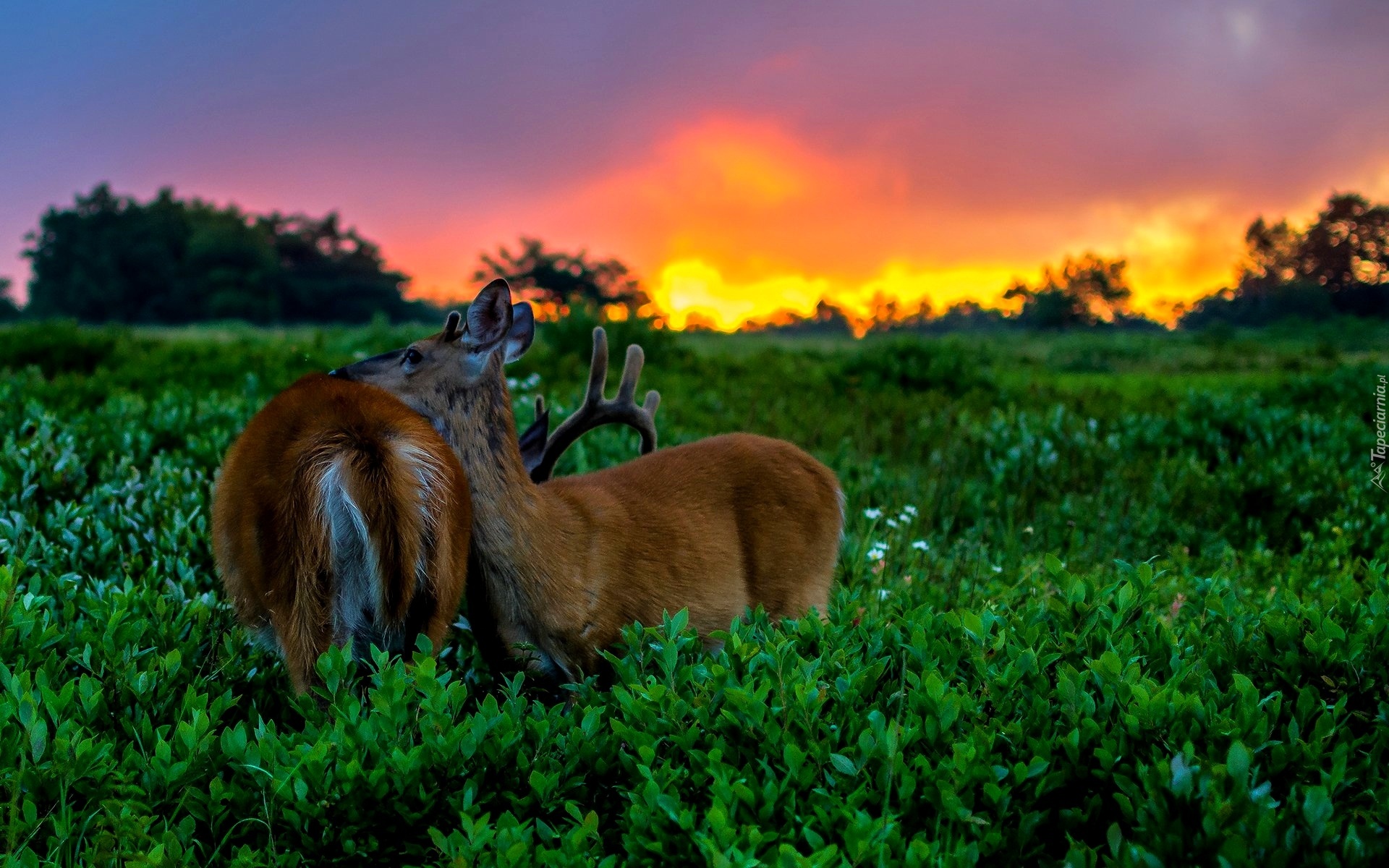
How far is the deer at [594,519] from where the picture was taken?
3.48 meters

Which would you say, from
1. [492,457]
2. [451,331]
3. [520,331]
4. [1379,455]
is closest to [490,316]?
[451,331]

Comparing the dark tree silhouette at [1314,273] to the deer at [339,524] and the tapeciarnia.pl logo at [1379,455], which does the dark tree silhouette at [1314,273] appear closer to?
the tapeciarnia.pl logo at [1379,455]

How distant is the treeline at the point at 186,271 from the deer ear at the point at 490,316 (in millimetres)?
45728

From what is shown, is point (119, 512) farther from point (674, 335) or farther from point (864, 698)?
point (674, 335)

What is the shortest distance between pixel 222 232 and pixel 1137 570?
166 ft

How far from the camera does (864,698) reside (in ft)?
9.77

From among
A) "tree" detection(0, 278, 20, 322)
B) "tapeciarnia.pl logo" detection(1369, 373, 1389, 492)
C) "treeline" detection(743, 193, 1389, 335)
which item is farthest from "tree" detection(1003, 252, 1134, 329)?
"tree" detection(0, 278, 20, 322)

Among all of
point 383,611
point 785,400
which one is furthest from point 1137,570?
point 785,400

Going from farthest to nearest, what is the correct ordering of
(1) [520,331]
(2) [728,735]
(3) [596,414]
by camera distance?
1. (3) [596,414]
2. (1) [520,331]
3. (2) [728,735]

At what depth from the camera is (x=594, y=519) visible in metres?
3.80

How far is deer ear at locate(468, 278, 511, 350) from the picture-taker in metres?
3.68

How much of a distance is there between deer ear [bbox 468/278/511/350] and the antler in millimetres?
666

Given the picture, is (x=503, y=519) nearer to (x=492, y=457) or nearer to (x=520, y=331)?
(x=492, y=457)

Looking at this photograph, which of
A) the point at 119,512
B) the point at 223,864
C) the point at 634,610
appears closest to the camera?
the point at 223,864
